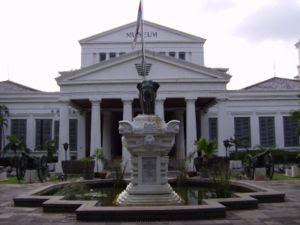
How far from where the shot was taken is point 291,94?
49.5 m

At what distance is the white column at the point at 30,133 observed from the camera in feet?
162

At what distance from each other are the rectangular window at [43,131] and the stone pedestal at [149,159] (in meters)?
38.4

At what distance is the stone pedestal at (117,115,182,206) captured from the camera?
481 inches

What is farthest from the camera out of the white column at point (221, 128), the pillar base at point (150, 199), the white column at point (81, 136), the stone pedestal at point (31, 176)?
the white column at point (81, 136)

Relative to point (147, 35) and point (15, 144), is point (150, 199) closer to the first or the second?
point (15, 144)

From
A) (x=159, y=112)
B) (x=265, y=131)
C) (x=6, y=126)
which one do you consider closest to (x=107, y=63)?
(x=159, y=112)

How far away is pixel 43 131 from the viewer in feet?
162

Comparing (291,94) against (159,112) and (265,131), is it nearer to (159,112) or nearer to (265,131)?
(265,131)

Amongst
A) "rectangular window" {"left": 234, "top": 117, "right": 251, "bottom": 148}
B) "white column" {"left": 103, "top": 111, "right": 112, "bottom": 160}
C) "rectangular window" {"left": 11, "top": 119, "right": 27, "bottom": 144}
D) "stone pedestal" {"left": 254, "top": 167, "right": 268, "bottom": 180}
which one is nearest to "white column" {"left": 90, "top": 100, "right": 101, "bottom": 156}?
"white column" {"left": 103, "top": 111, "right": 112, "bottom": 160}

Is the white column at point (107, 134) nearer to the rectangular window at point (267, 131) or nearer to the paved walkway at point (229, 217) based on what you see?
the rectangular window at point (267, 131)

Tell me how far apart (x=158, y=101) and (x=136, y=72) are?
3.33 m

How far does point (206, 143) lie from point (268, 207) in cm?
1735

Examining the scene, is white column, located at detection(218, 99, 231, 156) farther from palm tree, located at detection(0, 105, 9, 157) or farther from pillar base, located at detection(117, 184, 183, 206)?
pillar base, located at detection(117, 184, 183, 206)

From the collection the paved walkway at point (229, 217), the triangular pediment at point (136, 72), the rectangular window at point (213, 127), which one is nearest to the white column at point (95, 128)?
the triangular pediment at point (136, 72)
